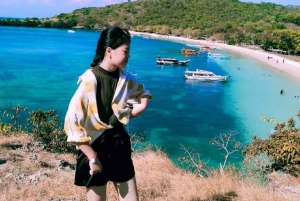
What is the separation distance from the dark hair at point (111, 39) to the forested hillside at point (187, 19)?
7106 centimetres

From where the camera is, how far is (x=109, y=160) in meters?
1.75

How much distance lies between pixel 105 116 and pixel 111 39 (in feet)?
1.29

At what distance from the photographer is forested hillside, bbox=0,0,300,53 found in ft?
261

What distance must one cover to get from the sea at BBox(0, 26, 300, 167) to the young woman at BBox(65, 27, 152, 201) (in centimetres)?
669

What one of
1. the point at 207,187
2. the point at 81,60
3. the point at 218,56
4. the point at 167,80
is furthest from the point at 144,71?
the point at 207,187

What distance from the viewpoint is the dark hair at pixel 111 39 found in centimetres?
166

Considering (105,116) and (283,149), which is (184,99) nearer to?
(283,149)

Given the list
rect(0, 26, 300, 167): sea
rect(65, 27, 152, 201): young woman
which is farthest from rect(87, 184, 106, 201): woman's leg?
rect(0, 26, 300, 167): sea

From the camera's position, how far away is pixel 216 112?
2105cm

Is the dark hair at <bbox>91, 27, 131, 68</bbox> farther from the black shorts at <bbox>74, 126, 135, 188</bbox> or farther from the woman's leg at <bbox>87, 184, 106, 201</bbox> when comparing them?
the woman's leg at <bbox>87, 184, 106, 201</bbox>

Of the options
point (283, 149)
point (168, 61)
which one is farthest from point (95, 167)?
point (168, 61)

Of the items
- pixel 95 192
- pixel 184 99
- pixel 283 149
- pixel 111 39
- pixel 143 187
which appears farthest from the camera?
pixel 184 99

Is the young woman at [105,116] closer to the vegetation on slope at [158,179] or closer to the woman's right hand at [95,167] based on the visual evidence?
the woman's right hand at [95,167]

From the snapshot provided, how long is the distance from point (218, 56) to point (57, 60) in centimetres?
2479
